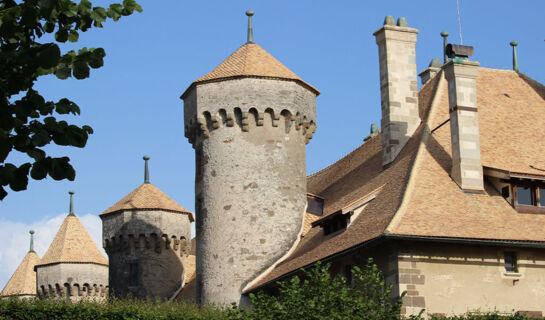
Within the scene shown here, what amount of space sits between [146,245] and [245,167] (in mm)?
10699

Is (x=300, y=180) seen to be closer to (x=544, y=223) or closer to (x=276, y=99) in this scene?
(x=276, y=99)

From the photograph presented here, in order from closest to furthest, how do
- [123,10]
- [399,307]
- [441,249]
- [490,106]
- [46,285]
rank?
[123,10]
[399,307]
[441,249]
[490,106]
[46,285]

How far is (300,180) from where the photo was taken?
1286 inches

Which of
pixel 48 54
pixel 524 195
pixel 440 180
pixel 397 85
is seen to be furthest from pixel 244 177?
pixel 48 54

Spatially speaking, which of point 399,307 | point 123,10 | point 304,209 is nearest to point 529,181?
point 399,307

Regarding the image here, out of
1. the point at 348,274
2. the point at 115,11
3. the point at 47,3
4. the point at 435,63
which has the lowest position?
the point at 348,274

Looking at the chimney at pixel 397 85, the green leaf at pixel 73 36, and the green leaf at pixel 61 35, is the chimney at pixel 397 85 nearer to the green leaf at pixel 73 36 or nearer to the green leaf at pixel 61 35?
the green leaf at pixel 73 36

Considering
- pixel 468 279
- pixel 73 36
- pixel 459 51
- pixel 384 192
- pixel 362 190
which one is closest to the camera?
pixel 73 36

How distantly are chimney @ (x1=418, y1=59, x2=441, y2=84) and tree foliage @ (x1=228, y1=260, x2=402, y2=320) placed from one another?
14069mm

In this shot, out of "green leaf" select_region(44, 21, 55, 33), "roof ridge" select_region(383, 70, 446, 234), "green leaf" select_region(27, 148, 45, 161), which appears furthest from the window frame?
"green leaf" select_region(27, 148, 45, 161)

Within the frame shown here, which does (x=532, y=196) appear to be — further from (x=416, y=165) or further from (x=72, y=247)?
(x=72, y=247)

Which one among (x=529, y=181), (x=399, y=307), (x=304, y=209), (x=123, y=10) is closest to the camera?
(x=123, y=10)

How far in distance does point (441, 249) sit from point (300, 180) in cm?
934

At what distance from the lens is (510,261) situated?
2472cm
